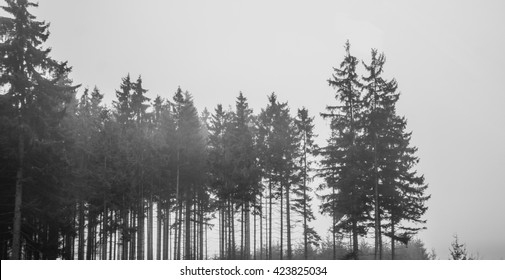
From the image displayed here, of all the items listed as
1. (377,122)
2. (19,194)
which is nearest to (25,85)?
(19,194)

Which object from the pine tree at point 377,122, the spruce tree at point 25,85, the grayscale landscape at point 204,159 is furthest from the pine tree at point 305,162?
the spruce tree at point 25,85

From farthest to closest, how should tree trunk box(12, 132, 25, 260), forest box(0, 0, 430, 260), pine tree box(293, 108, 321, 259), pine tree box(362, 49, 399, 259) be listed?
pine tree box(293, 108, 321, 259)
pine tree box(362, 49, 399, 259)
forest box(0, 0, 430, 260)
tree trunk box(12, 132, 25, 260)

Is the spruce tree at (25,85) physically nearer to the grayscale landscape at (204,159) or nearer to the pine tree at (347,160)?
the grayscale landscape at (204,159)

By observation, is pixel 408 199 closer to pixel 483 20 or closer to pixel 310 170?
pixel 310 170

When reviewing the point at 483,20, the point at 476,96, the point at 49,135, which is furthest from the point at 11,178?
the point at 483,20

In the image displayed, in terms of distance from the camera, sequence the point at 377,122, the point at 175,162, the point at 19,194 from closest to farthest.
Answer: the point at 19,194 → the point at 377,122 → the point at 175,162

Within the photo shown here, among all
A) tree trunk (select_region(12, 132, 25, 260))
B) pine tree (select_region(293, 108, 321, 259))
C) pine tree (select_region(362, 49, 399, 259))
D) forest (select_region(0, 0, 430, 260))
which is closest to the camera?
tree trunk (select_region(12, 132, 25, 260))

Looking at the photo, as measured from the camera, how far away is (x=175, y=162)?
110ft

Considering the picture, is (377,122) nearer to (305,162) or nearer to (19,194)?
(305,162)

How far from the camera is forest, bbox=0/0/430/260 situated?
19297mm

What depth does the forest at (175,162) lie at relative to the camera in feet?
63.3

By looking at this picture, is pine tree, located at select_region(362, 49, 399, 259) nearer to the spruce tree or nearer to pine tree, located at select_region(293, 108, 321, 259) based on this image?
pine tree, located at select_region(293, 108, 321, 259)

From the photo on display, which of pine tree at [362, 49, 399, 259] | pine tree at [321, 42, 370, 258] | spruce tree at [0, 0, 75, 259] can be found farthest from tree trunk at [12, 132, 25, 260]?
pine tree at [362, 49, 399, 259]
